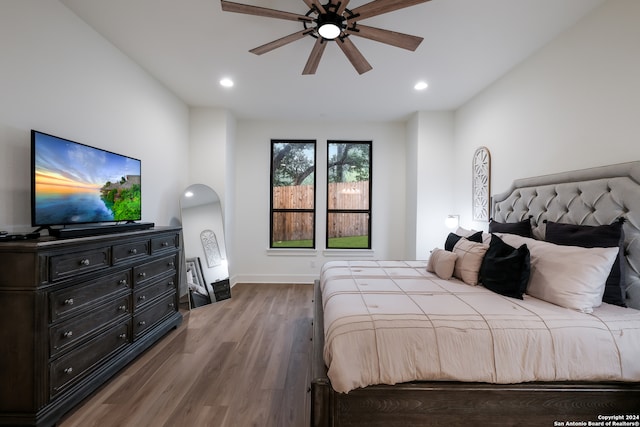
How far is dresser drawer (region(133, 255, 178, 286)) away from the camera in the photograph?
2.39 m

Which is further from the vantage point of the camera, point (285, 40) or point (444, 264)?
point (444, 264)

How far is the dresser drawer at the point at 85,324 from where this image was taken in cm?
165

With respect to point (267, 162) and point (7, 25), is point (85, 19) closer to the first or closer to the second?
point (7, 25)

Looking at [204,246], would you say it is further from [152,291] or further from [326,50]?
[326,50]

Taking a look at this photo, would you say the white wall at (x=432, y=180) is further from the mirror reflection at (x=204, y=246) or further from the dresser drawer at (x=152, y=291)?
the dresser drawer at (x=152, y=291)

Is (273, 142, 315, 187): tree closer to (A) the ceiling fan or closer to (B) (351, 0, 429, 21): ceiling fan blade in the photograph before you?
(A) the ceiling fan

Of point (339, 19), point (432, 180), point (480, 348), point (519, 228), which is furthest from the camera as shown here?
point (432, 180)

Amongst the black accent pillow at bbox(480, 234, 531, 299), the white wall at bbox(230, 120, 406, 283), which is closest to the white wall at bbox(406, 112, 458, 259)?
the white wall at bbox(230, 120, 406, 283)

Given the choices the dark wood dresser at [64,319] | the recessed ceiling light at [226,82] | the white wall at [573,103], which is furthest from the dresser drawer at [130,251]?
the white wall at [573,103]

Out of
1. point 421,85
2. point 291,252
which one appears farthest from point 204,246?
point 421,85

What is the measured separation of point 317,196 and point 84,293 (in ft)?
11.7

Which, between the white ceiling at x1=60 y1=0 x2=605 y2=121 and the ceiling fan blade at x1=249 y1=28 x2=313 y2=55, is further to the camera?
the white ceiling at x1=60 y1=0 x2=605 y2=121

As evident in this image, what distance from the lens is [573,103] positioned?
7.59 ft

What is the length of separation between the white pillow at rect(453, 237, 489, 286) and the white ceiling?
1918 mm
